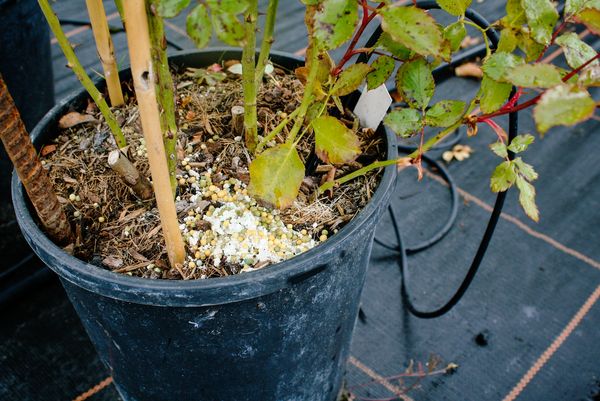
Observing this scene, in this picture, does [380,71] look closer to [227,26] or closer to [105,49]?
[227,26]

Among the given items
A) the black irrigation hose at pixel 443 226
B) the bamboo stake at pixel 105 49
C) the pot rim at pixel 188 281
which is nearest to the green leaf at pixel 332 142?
the pot rim at pixel 188 281

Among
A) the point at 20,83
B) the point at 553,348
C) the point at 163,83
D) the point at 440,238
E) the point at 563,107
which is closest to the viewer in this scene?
the point at 563,107

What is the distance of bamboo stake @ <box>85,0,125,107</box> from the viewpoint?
2.94 feet

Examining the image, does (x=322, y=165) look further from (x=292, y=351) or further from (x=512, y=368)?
(x=512, y=368)

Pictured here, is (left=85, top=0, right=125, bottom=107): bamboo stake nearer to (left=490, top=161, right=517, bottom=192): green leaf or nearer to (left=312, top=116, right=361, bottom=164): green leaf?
(left=312, top=116, right=361, bottom=164): green leaf

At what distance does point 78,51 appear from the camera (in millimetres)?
2359

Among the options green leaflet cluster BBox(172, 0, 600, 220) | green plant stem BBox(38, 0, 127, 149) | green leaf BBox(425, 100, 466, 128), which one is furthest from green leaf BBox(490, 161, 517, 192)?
green plant stem BBox(38, 0, 127, 149)

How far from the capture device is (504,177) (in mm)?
755

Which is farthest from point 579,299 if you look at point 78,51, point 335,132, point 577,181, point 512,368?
point 78,51

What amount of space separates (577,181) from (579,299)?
532mm

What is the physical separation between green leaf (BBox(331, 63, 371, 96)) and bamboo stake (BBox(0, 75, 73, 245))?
1.52ft

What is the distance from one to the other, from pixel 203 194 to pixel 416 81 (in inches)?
16.3

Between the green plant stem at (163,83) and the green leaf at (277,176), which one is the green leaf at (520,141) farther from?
the green plant stem at (163,83)

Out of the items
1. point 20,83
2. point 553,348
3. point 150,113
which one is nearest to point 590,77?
point 150,113
